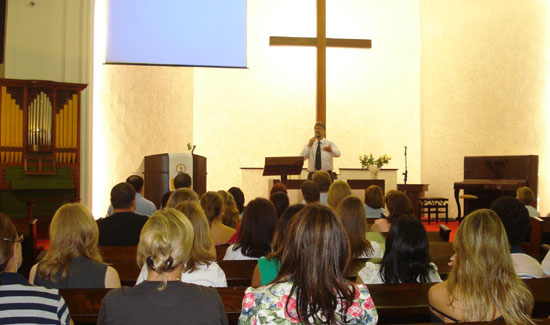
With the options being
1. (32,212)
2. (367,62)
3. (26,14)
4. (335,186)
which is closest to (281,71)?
(367,62)

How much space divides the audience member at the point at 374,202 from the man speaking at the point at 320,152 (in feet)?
8.56

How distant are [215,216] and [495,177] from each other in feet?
22.1

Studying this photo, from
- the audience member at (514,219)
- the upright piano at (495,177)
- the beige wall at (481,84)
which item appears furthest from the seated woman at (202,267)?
the beige wall at (481,84)

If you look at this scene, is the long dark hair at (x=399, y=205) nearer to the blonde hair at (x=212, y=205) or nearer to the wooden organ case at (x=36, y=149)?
the blonde hair at (x=212, y=205)

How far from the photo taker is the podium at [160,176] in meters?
7.74

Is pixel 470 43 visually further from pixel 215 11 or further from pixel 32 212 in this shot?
pixel 32 212

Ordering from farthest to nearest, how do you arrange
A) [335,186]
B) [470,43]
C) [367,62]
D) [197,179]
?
[367,62] → [470,43] → [197,179] → [335,186]

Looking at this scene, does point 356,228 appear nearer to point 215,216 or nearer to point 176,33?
point 215,216

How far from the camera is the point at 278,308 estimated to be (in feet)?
5.39

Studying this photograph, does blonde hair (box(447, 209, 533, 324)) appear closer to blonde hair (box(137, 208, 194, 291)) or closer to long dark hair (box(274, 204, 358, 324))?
long dark hair (box(274, 204, 358, 324))

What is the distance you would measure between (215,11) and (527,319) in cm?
815

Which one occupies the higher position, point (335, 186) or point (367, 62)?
point (367, 62)

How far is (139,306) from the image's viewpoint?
1.69 meters

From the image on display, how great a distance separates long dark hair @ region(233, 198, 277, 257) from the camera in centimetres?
319
